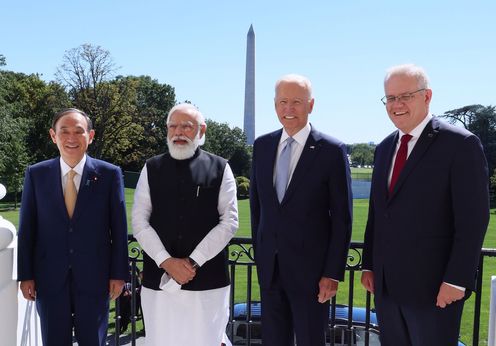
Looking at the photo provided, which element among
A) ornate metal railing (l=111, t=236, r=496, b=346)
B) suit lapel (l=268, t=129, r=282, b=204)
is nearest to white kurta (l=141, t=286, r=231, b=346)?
ornate metal railing (l=111, t=236, r=496, b=346)

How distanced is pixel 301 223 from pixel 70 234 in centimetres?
155

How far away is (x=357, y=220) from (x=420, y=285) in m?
31.7

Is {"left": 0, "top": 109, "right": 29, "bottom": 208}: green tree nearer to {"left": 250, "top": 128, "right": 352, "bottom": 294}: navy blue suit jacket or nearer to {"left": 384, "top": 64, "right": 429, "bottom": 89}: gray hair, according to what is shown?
{"left": 250, "top": 128, "right": 352, "bottom": 294}: navy blue suit jacket

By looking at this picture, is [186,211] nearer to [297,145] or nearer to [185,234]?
[185,234]

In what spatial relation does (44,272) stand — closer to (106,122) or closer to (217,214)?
(217,214)

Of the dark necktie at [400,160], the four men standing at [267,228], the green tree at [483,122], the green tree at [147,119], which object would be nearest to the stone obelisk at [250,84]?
the green tree at [147,119]

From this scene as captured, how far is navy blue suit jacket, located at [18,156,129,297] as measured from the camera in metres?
3.28

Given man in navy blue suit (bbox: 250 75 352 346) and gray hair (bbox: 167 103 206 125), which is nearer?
man in navy blue suit (bbox: 250 75 352 346)

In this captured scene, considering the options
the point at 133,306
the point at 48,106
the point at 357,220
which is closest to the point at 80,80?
the point at 48,106

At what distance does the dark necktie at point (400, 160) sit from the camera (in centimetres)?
295

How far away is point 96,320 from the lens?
10.8 feet

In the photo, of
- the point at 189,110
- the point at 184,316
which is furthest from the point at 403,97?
the point at 184,316

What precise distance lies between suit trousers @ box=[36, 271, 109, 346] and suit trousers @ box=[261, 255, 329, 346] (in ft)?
3.75

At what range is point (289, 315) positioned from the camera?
10.8ft
